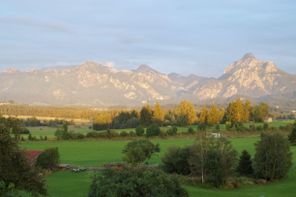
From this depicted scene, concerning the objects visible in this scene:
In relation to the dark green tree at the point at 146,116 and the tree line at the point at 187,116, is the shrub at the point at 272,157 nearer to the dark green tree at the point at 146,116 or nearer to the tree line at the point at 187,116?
the tree line at the point at 187,116

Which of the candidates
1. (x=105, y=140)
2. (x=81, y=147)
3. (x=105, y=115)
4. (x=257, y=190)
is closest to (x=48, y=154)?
(x=257, y=190)

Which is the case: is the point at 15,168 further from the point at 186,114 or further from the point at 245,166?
the point at 186,114

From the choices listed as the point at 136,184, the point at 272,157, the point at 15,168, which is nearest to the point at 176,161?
the point at 272,157

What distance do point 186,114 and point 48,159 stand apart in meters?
96.3

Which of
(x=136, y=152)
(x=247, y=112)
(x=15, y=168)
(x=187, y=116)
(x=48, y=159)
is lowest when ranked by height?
(x=48, y=159)

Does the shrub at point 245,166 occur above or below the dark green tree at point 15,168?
below

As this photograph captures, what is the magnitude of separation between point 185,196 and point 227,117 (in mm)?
115974

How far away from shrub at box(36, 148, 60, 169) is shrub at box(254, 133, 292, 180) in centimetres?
2208

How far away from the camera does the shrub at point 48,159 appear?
188ft

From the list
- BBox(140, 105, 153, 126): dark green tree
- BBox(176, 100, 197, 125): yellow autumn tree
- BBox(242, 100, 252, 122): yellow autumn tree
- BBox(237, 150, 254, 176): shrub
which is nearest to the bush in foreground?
BBox(237, 150, 254, 176): shrub

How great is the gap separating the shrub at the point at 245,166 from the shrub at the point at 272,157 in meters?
2.31

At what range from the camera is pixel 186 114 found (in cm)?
15150

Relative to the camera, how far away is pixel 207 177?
4956 cm

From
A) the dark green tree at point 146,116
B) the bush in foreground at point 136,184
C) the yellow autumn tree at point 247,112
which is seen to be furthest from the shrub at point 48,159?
the dark green tree at point 146,116
